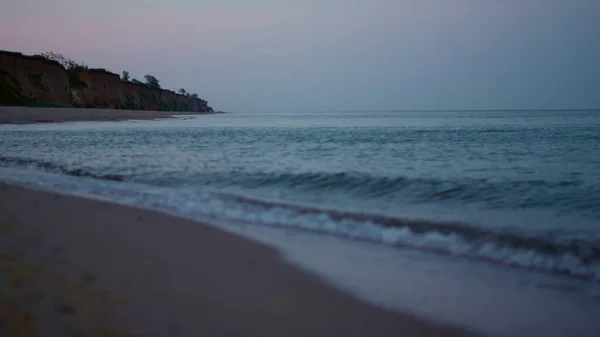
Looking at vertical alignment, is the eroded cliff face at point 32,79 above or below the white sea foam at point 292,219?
above

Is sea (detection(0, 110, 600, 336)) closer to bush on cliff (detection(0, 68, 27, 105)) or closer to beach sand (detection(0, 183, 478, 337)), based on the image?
beach sand (detection(0, 183, 478, 337))

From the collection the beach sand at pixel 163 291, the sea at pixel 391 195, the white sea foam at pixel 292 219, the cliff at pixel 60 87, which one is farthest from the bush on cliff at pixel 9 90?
the beach sand at pixel 163 291

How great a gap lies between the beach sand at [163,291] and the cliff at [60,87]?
44158mm

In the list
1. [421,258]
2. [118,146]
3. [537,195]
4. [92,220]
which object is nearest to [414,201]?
[537,195]

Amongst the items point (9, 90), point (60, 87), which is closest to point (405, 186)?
point (9, 90)

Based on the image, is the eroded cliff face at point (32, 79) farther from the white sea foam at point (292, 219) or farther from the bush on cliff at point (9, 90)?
the white sea foam at point (292, 219)

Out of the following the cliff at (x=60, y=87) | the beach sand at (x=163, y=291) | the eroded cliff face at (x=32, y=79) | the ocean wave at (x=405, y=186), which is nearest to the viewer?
the beach sand at (x=163, y=291)

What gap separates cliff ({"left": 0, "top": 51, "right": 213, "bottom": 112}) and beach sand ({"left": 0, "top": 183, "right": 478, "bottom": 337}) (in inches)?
1738

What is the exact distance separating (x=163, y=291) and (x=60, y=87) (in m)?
51.7

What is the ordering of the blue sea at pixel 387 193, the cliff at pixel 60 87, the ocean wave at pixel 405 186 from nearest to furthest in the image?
the blue sea at pixel 387 193
the ocean wave at pixel 405 186
the cliff at pixel 60 87

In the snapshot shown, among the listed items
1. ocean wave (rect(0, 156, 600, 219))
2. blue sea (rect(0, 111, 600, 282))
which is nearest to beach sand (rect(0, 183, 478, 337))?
blue sea (rect(0, 111, 600, 282))

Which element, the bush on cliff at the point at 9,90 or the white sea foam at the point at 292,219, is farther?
the bush on cliff at the point at 9,90

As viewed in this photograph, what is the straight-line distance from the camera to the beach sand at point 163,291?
1920 millimetres

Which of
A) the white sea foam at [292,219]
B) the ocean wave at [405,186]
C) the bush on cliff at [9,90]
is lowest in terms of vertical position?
the white sea foam at [292,219]
